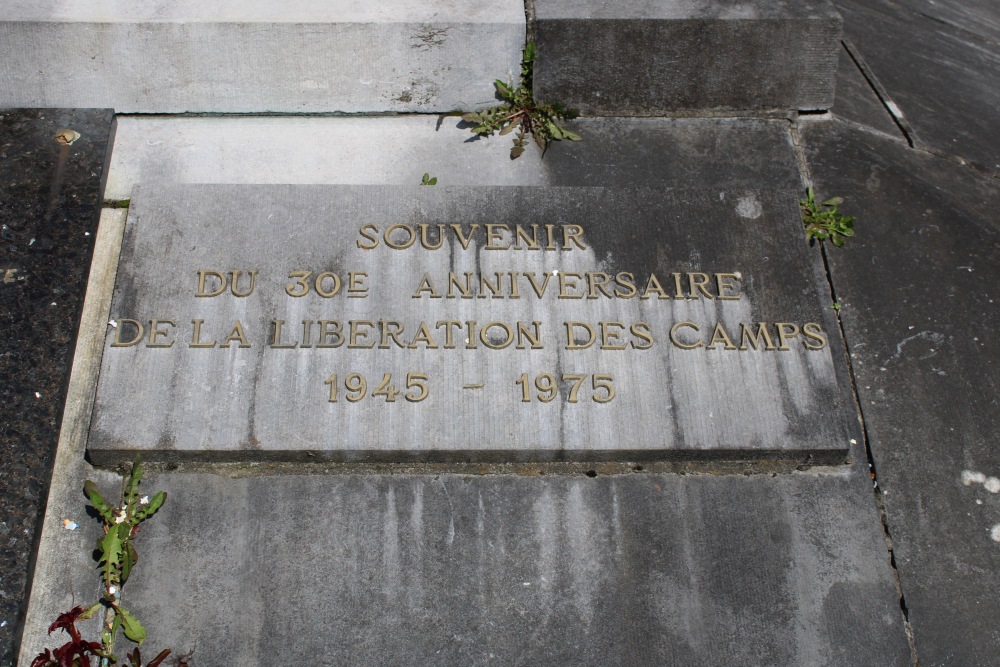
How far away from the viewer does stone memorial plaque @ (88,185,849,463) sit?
12.2 feet

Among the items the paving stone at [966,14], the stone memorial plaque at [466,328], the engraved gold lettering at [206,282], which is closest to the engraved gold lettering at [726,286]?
the stone memorial plaque at [466,328]

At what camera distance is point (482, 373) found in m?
3.84

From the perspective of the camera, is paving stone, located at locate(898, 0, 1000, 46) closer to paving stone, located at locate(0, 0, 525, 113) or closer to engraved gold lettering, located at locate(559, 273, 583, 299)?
paving stone, located at locate(0, 0, 525, 113)

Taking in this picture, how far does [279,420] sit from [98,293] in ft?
3.89

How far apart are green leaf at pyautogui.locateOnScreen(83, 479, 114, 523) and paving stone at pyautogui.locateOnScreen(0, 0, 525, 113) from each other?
217 centimetres

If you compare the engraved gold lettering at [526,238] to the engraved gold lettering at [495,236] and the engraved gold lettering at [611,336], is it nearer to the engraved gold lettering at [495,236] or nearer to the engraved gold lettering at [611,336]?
the engraved gold lettering at [495,236]

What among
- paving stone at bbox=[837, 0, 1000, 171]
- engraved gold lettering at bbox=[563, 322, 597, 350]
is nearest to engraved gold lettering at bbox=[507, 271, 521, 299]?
engraved gold lettering at bbox=[563, 322, 597, 350]

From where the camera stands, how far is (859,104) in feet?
17.3

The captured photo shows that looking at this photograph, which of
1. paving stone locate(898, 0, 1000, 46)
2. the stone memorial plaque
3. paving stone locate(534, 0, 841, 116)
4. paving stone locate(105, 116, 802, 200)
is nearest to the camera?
the stone memorial plaque

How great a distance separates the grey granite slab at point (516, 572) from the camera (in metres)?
3.43

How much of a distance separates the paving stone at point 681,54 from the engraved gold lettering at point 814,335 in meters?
1.52

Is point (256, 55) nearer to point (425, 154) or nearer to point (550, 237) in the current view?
point (425, 154)

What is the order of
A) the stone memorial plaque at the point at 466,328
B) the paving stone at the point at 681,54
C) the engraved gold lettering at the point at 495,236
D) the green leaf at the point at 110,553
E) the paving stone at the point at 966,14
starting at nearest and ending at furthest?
the green leaf at the point at 110,553 < the stone memorial plaque at the point at 466,328 < the engraved gold lettering at the point at 495,236 < the paving stone at the point at 681,54 < the paving stone at the point at 966,14

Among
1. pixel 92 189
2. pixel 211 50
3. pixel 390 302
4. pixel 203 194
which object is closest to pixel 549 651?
pixel 390 302
